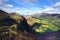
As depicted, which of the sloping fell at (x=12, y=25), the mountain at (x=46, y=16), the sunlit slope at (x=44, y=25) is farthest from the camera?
the mountain at (x=46, y=16)

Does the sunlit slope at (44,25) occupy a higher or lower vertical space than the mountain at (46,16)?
lower

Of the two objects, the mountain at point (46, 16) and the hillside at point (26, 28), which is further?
the mountain at point (46, 16)

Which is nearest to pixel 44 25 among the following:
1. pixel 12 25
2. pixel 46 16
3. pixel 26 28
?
pixel 46 16

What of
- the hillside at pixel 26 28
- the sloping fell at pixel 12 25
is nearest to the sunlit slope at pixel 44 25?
the hillside at pixel 26 28

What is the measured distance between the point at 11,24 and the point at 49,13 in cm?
258

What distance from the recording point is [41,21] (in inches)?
381

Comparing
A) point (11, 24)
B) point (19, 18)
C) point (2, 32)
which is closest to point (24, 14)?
point (19, 18)

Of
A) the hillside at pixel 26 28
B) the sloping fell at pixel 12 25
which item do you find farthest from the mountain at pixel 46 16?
the sloping fell at pixel 12 25

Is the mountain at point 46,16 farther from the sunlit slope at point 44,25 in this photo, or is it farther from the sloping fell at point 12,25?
the sloping fell at point 12,25

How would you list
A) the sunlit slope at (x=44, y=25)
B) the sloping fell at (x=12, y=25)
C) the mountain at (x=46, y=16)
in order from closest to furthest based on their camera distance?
the sloping fell at (x=12, y=25) → the sunlit slope at (x=44, y=25) → the mountain at (x=46, y=16)

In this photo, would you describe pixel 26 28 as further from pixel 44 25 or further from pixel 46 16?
pixel 46 16

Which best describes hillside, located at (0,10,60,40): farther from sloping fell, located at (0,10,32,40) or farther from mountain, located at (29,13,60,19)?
mountain, located at (29,13,60,19)

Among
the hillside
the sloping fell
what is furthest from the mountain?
the sloping fell

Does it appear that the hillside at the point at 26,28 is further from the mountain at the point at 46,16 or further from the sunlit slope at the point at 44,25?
the mountain at the point at 46,16
